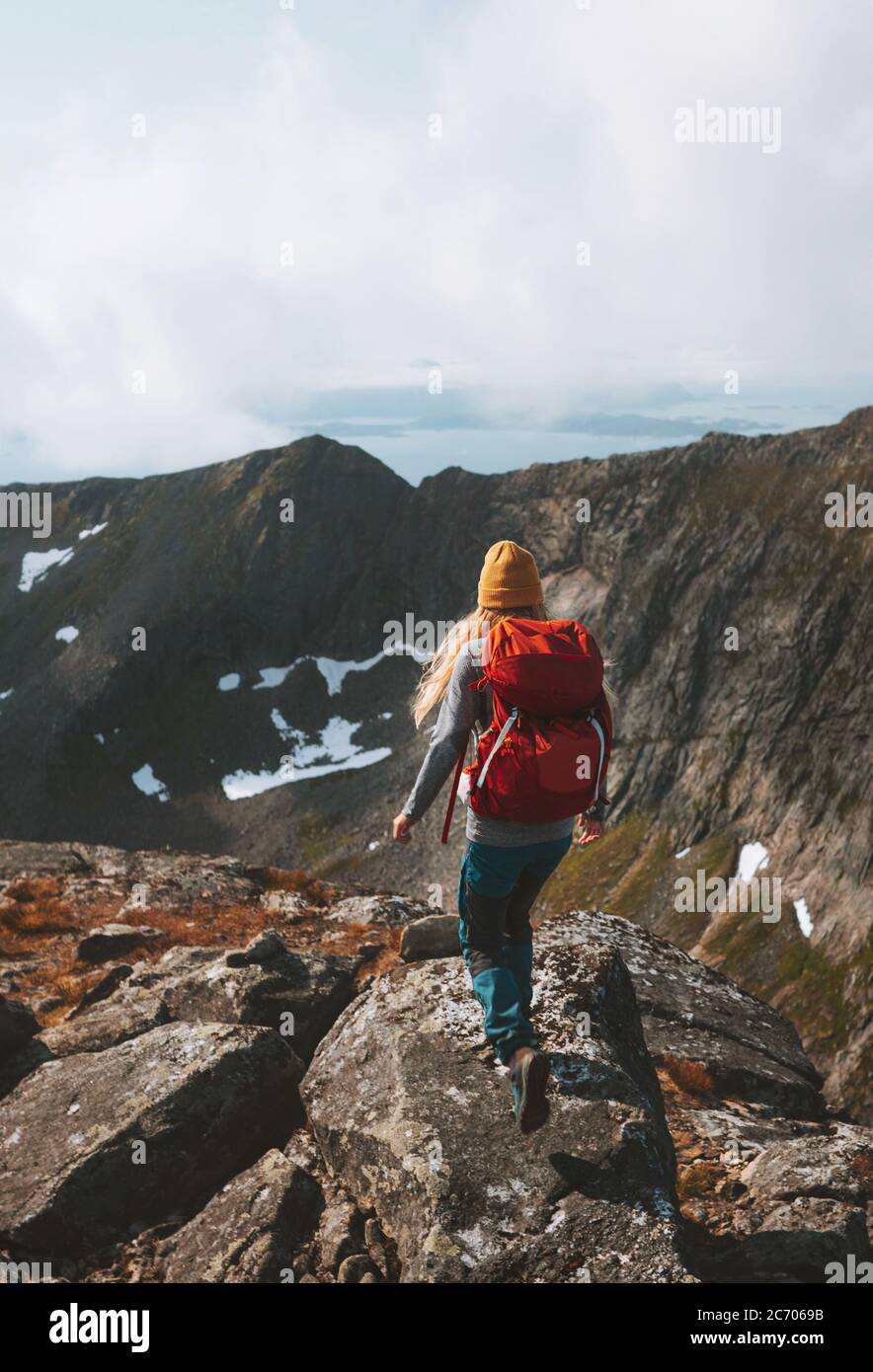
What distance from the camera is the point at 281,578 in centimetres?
15700

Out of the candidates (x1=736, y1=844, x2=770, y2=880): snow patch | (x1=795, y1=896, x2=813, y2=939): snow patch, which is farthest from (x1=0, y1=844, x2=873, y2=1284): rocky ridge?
(x1=736, y1=844, x2=770, y2=880): snow patch

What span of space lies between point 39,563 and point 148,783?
63.5 m

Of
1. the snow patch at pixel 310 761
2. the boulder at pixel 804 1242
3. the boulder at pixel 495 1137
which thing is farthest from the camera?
the snow patch at pixel 310 761

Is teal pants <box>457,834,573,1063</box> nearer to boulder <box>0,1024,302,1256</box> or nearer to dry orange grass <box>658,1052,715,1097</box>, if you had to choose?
boulder <box>0,1024,302,1256</box>

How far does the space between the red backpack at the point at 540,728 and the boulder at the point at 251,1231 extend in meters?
4.69

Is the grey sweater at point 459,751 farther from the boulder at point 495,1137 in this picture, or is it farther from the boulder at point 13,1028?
the boulder at point 13,1028

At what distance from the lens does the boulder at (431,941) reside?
13633 mm

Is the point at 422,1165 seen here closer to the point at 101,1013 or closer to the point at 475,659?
the point at 475,659

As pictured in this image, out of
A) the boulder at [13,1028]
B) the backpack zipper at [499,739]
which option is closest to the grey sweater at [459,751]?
the backpack zipper at [499,739]

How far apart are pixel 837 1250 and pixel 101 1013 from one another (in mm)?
10277

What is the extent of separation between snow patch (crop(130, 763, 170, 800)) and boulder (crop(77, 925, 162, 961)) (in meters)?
121

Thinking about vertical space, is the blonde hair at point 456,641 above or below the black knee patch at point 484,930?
above

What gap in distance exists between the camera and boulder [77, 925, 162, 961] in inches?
699
